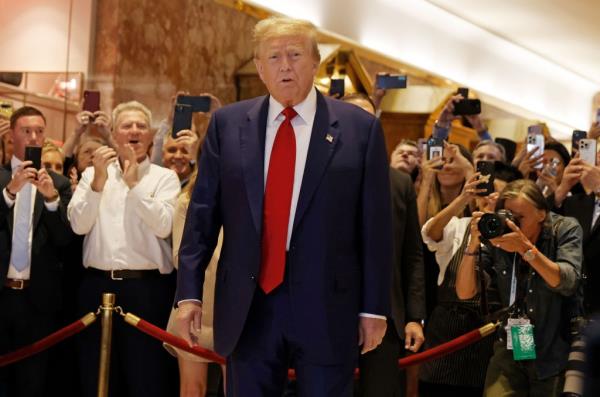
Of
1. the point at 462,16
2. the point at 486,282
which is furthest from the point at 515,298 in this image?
the point at 462,16

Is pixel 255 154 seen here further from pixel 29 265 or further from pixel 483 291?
pixel 29 265

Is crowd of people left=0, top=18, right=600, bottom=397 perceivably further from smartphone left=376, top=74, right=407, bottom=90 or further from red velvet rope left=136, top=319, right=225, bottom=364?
smartphone left=376, top=74, right=407, bottom=90

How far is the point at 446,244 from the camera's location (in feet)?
18.6

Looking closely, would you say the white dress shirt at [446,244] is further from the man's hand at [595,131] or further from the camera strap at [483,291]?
the man's hand at [595,131]

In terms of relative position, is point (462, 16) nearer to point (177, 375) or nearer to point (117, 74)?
point (117, 74)

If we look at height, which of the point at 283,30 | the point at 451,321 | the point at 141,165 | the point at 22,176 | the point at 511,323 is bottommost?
the point at 451,321

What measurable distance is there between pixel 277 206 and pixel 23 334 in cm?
285

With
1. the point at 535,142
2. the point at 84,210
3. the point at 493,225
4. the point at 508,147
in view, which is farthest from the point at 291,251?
the point at 508,147

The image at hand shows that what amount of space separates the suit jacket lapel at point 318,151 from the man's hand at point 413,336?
1508 millimetres

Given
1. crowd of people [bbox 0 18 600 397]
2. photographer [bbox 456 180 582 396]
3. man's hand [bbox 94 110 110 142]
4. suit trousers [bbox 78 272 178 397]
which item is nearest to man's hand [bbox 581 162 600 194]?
crowd of people [bbox 0 18 600 397]

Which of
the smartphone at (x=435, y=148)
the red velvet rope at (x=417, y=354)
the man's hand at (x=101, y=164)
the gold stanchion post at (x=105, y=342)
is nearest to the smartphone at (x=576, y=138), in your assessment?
the smartphone at (x=435, y=148)

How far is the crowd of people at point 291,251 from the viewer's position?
10.8ft

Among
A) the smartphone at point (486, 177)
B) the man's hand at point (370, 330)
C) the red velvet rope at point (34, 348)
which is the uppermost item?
the smartphone at point (486, 177)

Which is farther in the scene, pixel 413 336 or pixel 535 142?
pixel 535 142
